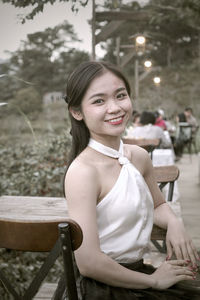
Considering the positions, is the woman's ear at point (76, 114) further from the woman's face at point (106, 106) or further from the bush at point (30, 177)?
the bush at point (30, 177)

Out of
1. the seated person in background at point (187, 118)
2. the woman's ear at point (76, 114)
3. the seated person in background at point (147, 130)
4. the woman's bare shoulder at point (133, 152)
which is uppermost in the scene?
the woman's ear at point (76, 114)

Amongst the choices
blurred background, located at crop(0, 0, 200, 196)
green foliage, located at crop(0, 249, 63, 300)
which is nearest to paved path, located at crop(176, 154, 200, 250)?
green foliage, located at crop(0, 249, 63, 300)

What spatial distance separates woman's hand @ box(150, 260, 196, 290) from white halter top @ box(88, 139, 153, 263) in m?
0.10

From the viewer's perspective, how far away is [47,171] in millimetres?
3654

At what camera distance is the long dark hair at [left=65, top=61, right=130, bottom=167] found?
115 centimetres

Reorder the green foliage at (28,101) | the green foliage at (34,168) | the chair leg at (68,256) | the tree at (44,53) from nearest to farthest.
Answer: the chair leg at (68,256) → the green foliage at (34,168) → the tree at (44,53) → the green foliage at (28,101)

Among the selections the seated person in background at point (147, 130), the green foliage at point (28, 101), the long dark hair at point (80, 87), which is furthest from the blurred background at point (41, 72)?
the seated person in background at point (147, 130)

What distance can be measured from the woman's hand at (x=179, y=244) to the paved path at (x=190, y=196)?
2170 millimetres

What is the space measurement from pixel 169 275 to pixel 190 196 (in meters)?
4.53

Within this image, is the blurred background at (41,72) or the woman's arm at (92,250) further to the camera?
the blurred background at (41,72)

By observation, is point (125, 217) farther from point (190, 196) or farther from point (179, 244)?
point (190, 196)

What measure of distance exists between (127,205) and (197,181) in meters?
Result: 5.68

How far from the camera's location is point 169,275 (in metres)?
1.09

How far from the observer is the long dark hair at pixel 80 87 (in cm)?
115
